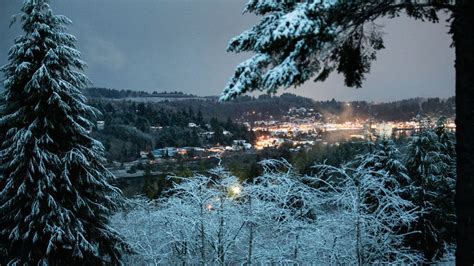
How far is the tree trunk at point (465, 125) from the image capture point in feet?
12.7

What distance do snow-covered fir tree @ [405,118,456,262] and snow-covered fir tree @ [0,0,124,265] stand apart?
1180 cm

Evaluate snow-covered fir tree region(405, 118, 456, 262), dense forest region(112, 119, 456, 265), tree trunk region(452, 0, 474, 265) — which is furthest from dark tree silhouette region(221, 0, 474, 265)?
snow-covered fir tree region(405, 118, 456, 262)

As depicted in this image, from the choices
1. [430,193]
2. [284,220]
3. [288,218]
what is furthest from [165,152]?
[284,220]

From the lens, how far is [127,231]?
15.1m

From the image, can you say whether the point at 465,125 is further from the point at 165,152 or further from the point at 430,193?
the point at 165,152

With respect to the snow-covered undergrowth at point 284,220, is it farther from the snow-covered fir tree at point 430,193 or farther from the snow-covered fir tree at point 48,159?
the snow-covered fir tree at point 430,193

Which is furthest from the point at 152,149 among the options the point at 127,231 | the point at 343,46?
the point at 343,46

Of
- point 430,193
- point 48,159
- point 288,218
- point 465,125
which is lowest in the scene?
point 430,193

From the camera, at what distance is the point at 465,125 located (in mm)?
3943

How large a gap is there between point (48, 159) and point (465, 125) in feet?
32.2

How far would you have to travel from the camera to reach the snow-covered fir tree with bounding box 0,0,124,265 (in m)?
10.2

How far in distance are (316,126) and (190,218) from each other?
19034 cm

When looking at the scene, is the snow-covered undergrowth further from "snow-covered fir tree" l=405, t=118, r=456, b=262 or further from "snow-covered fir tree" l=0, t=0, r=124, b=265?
"snow-covered fir tree" l=405, t=118, r=456, b=262

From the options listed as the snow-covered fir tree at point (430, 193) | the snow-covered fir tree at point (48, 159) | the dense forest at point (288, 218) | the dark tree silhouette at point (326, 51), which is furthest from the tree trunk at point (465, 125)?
the snow-covered fir tree at point (430, 193)
